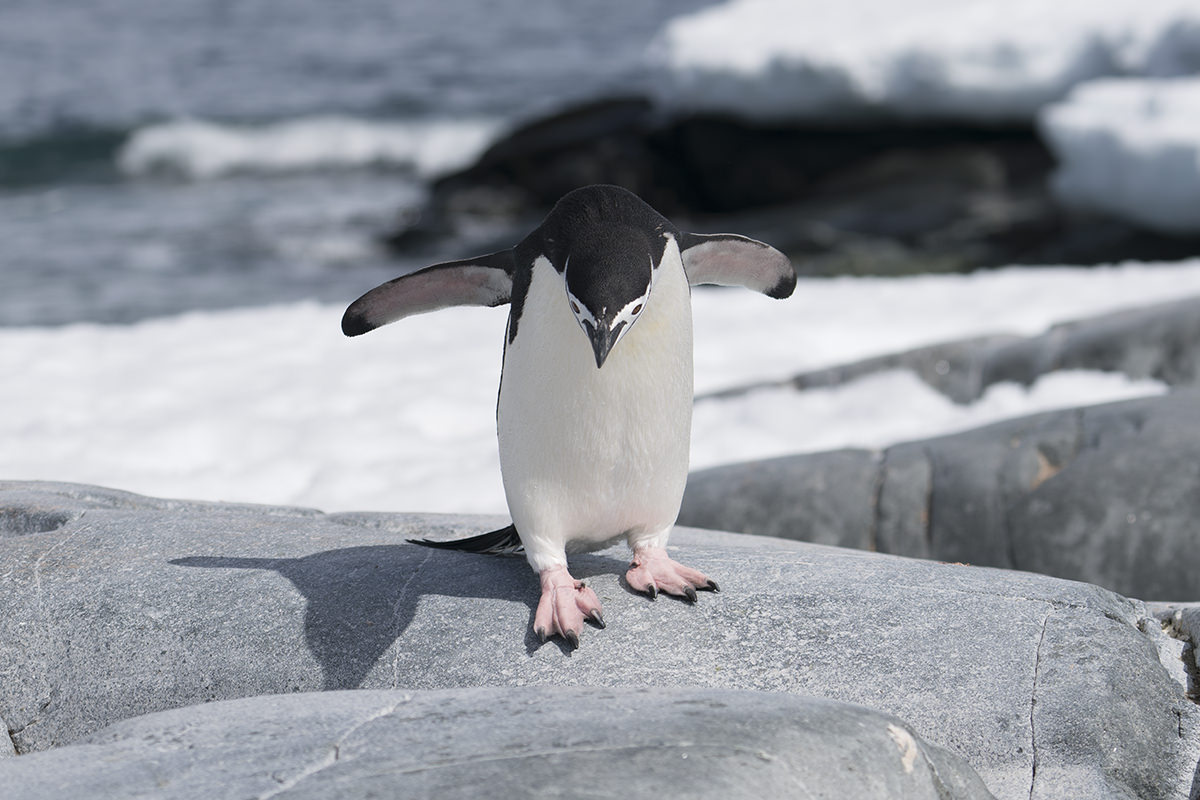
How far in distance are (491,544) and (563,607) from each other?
0.47 meters

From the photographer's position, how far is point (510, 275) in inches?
103

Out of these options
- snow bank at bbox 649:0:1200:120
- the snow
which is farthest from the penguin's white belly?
snow bank at bbox 649:0:1200:120

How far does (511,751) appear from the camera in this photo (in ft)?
5.76

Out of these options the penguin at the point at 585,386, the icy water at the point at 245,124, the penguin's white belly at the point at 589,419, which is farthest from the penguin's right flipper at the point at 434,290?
the icy water at the point at 245,124

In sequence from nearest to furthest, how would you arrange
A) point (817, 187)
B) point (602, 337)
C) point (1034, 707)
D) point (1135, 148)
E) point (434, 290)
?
point (602, 337)
point (1034, 707)
point (434, 290)
point (1135, 148)
point (817, 187)

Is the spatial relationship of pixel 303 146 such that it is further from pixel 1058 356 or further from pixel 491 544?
pixel 491 544

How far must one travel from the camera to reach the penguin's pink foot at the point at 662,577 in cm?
260

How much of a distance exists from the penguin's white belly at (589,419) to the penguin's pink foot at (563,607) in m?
0.05

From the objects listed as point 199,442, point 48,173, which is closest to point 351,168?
point 48,173

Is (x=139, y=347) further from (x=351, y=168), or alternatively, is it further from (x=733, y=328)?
(x=351, y=168)

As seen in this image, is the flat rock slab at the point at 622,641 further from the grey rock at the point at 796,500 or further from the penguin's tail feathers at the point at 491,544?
the grey rock at the point at 796,500

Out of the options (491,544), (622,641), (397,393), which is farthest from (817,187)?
(622,641)

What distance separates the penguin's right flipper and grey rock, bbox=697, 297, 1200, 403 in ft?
10.0

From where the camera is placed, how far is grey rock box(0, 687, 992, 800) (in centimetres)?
168
